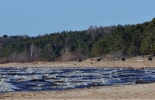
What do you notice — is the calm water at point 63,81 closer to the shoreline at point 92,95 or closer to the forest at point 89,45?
the shoreline at point 92,95

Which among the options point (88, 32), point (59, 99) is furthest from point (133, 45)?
point (59, 99)

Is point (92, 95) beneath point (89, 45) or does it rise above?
beneath

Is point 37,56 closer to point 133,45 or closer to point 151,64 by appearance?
point 133,45

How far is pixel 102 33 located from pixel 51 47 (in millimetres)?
27328

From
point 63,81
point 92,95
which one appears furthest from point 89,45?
point 92,95

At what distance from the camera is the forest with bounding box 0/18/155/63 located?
11375 cm

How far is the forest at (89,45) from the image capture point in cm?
11375

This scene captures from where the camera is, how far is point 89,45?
514ft

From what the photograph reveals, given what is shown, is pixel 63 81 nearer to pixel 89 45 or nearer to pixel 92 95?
pixel 92 95

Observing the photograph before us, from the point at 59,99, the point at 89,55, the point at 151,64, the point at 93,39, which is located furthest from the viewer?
the point at 93,39

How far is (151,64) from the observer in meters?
84.1

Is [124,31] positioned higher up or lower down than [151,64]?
higher up

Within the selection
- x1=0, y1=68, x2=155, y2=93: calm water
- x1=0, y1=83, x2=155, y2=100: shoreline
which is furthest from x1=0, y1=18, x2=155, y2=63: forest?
x1=0, y1=83, x2=155, y2=100: shoreline

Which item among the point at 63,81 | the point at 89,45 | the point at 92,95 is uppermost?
the point at 89,45
